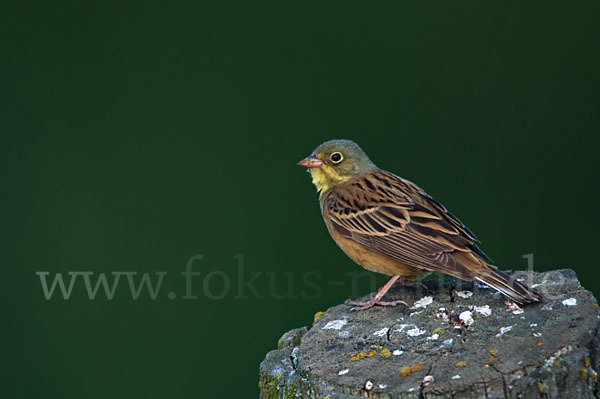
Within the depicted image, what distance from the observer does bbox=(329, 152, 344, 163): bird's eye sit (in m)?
5.32

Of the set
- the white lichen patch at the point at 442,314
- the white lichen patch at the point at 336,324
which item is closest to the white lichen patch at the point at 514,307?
the white lichen patch at the point at 442,314

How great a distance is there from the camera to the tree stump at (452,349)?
116 inches

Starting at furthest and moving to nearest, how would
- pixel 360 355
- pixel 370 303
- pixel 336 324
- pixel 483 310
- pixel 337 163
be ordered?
pixel 337 163
pixel 370 303
pixel 336 324
pixel 483 310
pixel 360 355

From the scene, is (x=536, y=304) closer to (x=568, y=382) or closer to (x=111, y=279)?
(x=568, y=382)

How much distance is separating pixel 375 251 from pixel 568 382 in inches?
73.9

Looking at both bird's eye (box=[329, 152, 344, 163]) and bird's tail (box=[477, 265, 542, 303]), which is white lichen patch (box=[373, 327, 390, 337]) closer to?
bird's tail (box=[477, 265, 542, 303])

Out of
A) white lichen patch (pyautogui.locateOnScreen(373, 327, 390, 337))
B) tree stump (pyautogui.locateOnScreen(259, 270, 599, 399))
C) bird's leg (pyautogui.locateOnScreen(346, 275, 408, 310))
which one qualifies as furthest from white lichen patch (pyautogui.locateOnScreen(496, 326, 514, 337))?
bird's leg (pyautogui.locateOnScreen(346, 275, 408, 310))

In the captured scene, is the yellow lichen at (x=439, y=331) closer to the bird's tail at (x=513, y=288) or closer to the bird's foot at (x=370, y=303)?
the bird's tail at (x=513, y=288)

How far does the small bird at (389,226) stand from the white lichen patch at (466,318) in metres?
0.22

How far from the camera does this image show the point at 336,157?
17.5 ft

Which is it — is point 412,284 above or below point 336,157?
below

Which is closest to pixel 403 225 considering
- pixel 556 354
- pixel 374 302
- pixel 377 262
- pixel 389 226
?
pixel 389 226

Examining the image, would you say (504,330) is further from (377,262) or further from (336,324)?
(377,262)

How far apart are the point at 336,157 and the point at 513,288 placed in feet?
6.63
